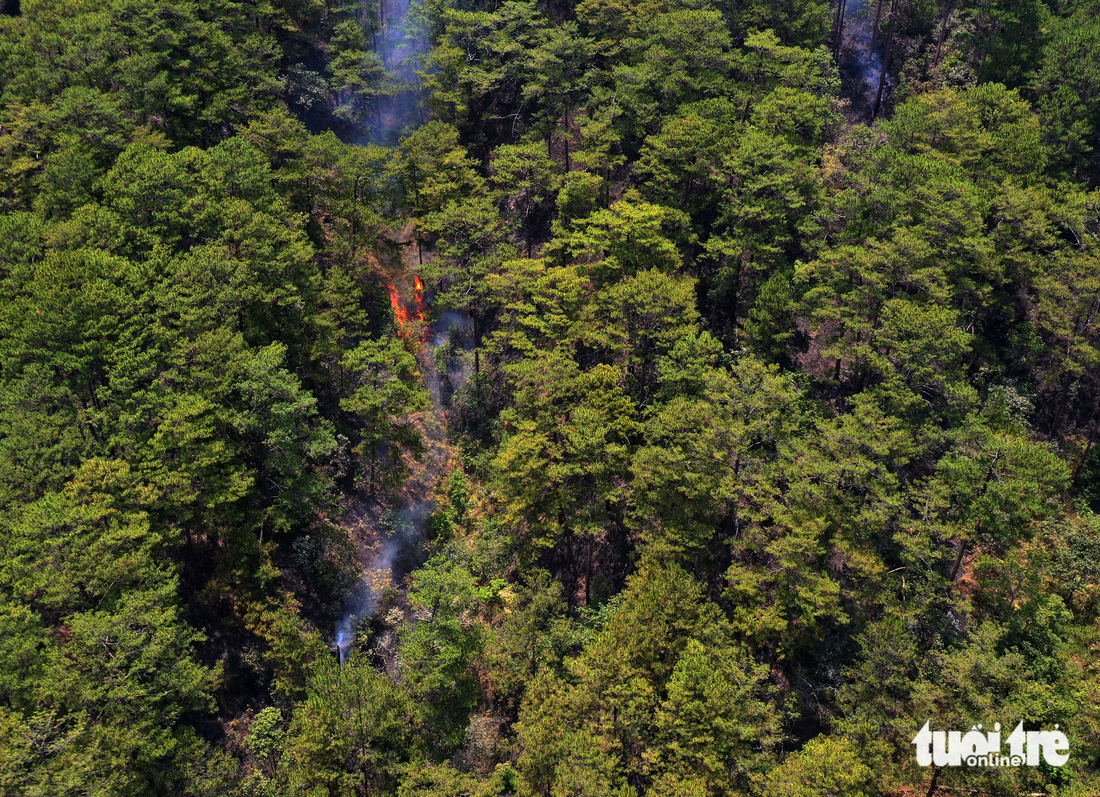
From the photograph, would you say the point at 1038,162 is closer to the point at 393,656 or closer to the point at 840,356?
the point at 840,356

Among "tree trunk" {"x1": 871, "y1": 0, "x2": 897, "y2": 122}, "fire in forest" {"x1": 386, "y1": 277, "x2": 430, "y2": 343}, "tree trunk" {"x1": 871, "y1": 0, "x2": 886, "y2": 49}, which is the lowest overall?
"fire in forest" {"x1": 386, "y1": 277, "x2": 430, "y2": 343}

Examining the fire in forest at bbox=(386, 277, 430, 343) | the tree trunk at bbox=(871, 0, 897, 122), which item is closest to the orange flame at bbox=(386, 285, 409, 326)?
the fire in forest at bbox=(386, 277, 430, 343)

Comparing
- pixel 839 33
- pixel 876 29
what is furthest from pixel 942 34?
pixel 839 33

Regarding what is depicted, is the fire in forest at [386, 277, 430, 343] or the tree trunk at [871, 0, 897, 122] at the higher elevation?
the tree trunk at [871, 0, 897, 122]

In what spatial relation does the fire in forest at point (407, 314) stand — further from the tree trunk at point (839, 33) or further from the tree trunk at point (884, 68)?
the tree trunk at point (839, 33)

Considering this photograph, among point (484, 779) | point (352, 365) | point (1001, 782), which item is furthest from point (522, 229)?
point (1001, 782)

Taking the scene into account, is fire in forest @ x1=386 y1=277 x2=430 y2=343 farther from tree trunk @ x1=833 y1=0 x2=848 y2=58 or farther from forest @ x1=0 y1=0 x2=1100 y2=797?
tree trunk @ x1=833 y1=0 x2=848 y2=58

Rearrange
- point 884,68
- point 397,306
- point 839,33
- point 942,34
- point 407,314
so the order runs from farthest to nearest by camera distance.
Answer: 1. point 839,33
2. point 884,68
3. point 942,34
4. point 397,306
5. point 407,314

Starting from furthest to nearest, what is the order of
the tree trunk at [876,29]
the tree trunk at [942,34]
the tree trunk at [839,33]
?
the tree trunk at [839,33] < the tree trunk at [876,29] < the tree trunk at [942,34]

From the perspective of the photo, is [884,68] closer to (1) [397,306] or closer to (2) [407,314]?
(2) [407,314]

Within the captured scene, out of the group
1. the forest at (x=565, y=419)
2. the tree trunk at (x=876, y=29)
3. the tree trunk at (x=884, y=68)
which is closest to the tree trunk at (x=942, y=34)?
the forest at (x=565, y=419)
